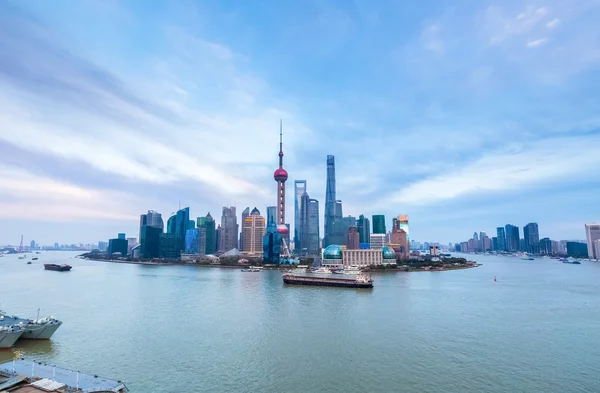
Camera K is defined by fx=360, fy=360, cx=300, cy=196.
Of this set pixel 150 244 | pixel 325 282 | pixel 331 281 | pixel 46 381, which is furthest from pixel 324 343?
pixel 150 244

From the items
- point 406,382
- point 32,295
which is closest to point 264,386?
point 406,382

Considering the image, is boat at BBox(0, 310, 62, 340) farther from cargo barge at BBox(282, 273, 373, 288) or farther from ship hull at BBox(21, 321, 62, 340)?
cargo barge at BBox(282, 273, 373, 288)

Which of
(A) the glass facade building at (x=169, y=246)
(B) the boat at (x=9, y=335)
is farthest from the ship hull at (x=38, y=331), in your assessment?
(A) the glass facade building at (x=169, y=246)

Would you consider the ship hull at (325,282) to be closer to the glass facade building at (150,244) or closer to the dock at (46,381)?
the dock at (46,381)

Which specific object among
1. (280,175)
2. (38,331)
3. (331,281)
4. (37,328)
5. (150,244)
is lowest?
(38,331)

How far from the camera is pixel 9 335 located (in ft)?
88.8

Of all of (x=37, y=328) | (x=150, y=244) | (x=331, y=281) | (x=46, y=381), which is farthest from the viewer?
(x=150, y=244)

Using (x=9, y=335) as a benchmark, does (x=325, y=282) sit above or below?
below

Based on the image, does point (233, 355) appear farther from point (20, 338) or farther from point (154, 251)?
point (154, 251)

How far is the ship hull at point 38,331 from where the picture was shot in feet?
93.9

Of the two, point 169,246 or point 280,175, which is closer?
point 169,246

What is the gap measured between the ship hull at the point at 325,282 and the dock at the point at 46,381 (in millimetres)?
51439

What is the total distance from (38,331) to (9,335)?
6.40 ft

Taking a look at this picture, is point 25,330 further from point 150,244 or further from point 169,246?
point 169,246
